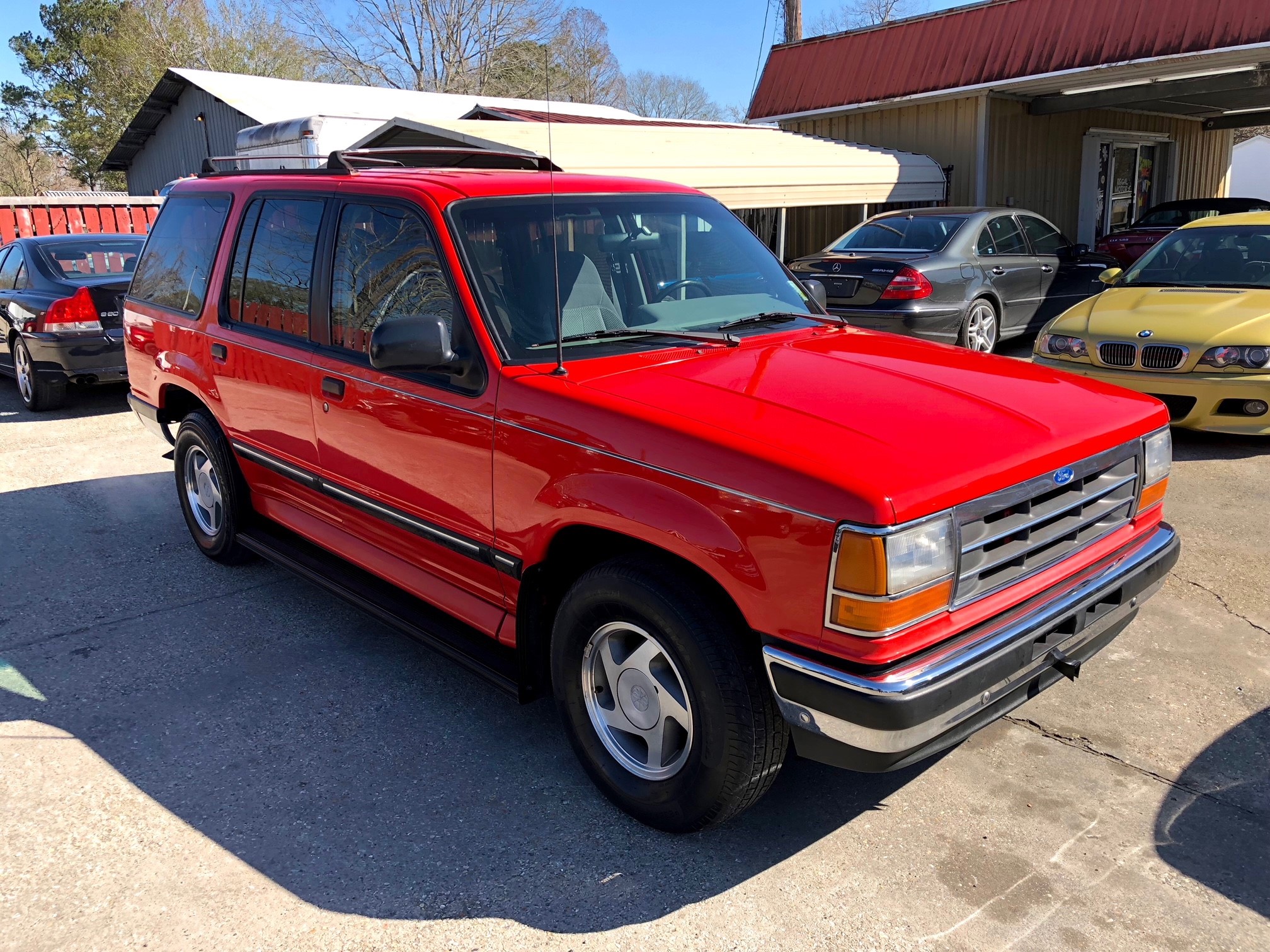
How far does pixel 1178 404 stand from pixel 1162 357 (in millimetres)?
359

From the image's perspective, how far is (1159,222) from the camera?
15898 millimetres

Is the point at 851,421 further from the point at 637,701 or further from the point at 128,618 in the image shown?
the point at 128,618

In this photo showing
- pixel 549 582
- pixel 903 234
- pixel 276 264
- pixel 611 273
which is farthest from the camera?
pixel 903 234

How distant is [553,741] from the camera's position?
3.71 meters

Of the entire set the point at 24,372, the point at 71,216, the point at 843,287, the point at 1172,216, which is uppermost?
the point at 71,216

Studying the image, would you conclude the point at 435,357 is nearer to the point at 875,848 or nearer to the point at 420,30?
the point at 875,848

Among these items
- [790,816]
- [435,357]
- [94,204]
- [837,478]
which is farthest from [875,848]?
[94,204]

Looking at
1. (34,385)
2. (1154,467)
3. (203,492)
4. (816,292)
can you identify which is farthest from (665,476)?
(34,385)

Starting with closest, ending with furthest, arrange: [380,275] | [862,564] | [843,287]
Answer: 1. [862,564]
2. [380,275]
3. [843,287]

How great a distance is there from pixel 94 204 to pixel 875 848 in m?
19.3

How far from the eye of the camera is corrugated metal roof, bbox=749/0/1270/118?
42.2 feet

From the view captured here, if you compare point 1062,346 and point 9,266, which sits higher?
point 9,266

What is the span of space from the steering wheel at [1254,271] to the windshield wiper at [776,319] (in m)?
5.17

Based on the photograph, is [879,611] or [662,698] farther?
[662,698]
